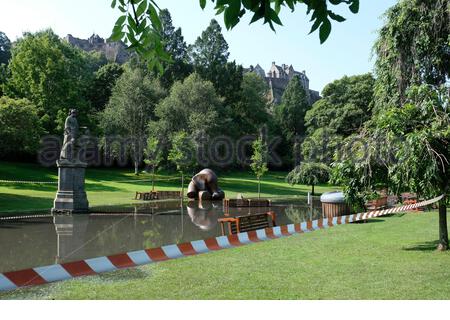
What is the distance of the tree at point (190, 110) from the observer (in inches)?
1906

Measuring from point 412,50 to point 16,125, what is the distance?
29.4 m

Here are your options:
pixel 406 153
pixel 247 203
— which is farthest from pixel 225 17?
pixel 247 203

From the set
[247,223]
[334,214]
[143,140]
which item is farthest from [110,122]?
[247,223]

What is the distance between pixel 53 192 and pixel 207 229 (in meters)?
21.2

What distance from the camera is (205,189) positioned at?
3362cm

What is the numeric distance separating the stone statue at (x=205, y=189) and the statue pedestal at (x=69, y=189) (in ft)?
38.9

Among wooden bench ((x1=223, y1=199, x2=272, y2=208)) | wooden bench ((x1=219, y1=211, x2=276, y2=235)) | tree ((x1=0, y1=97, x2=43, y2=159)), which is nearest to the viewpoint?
wooden bench ((x1=219, y1=211, x2=276, y2=235))

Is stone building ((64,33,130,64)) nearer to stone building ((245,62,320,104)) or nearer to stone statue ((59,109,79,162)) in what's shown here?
stone building ((245,62,320,104))

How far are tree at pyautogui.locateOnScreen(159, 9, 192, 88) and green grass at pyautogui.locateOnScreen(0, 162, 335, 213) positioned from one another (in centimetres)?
1304

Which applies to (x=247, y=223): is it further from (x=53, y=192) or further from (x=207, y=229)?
(x=53, y=192)

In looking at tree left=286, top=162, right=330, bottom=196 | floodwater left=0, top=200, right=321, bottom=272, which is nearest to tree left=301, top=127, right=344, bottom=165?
tree left=286, top=162, right=330, bottom=196

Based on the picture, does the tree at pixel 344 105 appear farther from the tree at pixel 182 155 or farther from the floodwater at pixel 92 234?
the floodwater at pixel 92 234

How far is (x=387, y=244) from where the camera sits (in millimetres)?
12031

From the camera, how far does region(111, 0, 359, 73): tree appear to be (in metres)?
3.33
